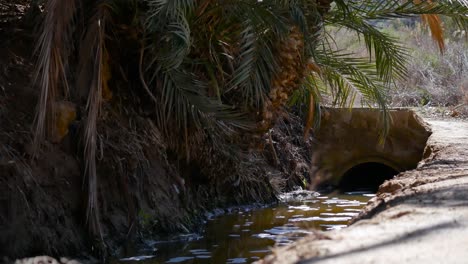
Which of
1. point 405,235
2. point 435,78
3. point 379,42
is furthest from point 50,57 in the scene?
point 435,78

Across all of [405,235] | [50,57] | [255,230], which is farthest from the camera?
[255,230]

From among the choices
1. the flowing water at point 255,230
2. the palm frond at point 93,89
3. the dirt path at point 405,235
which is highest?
the palm frond at point 93,89

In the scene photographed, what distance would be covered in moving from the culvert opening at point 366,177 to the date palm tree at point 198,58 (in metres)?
4.52

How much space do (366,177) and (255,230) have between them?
7.04m

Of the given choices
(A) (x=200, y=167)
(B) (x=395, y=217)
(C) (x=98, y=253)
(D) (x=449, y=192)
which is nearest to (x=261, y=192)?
(A) (x=200, y=167)

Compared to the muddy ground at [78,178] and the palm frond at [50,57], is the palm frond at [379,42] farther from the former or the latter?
the palm frond at [50,57]

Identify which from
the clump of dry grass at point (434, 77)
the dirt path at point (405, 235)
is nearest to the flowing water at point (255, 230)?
the dirt path at point (405, 235)

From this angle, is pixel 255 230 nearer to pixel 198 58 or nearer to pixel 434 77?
pixel 198 58

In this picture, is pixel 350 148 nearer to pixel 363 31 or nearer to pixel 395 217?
pixel 363 31

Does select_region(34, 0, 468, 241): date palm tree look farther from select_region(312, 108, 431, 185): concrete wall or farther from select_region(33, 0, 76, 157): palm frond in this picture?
select_region(312, 108, 431, 185): concrete wall

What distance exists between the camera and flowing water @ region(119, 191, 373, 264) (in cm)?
783

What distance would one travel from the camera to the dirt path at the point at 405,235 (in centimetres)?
348

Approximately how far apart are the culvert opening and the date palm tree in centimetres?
452

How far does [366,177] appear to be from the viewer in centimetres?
1620
